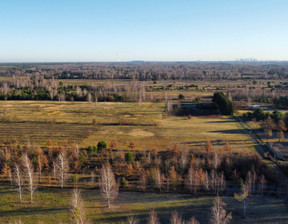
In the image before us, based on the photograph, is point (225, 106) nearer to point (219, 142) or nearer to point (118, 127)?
point (219, 142)

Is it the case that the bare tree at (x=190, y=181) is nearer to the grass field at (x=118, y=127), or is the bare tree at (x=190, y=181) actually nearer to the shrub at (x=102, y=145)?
the grass field at (x=118, y=127)

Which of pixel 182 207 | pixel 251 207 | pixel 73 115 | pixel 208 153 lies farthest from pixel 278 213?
pixel 73 115

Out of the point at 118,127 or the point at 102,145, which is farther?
the point at 118,127

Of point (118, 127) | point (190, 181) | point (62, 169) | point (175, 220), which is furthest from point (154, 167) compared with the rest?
point (118, 127)

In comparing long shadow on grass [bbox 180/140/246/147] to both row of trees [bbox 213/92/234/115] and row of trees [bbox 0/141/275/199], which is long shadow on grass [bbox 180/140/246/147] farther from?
row of trees [bbox 213/92/234/115]

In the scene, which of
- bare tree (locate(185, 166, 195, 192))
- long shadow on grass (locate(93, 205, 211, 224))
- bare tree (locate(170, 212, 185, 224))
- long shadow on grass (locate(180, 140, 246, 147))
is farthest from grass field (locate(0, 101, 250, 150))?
bare tree (locate(170, 212, 185, 224))

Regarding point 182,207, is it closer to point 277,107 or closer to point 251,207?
point 251,207
